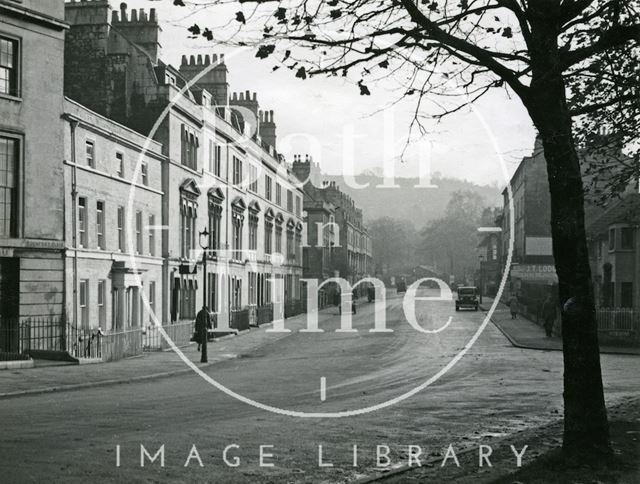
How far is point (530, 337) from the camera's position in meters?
38.2

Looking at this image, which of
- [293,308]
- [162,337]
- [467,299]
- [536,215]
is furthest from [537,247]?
[162,337]

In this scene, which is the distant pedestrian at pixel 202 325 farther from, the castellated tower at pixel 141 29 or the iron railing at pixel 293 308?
the iron railing at pixel 293 308

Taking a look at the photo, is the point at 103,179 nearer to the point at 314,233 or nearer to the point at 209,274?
the point at 209,274

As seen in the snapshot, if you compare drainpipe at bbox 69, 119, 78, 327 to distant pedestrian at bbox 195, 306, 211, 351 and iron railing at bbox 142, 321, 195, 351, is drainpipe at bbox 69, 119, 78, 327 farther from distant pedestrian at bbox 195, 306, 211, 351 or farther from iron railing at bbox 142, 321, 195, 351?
distant pedestrian at bbox 195, 306, 211, 351

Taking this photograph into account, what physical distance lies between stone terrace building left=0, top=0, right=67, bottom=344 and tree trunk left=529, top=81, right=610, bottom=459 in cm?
2029

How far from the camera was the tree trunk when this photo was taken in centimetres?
927

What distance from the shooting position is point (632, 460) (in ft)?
30.4

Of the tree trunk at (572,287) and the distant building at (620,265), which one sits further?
the distant building at (620,265)

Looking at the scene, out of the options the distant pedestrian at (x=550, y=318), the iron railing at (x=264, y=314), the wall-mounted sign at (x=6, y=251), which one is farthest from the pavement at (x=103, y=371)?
the iron railing at (x=264, y=314)

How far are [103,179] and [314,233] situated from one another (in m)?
57.2

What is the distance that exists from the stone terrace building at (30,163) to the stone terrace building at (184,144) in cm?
839

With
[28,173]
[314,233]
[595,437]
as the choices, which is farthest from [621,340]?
[314,233]

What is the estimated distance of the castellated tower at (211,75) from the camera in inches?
2000

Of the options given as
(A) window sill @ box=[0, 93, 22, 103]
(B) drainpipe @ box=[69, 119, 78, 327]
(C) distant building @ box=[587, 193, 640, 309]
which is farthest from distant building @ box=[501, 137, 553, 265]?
(A) window sill @ box=[0, 93, 22, 103]
